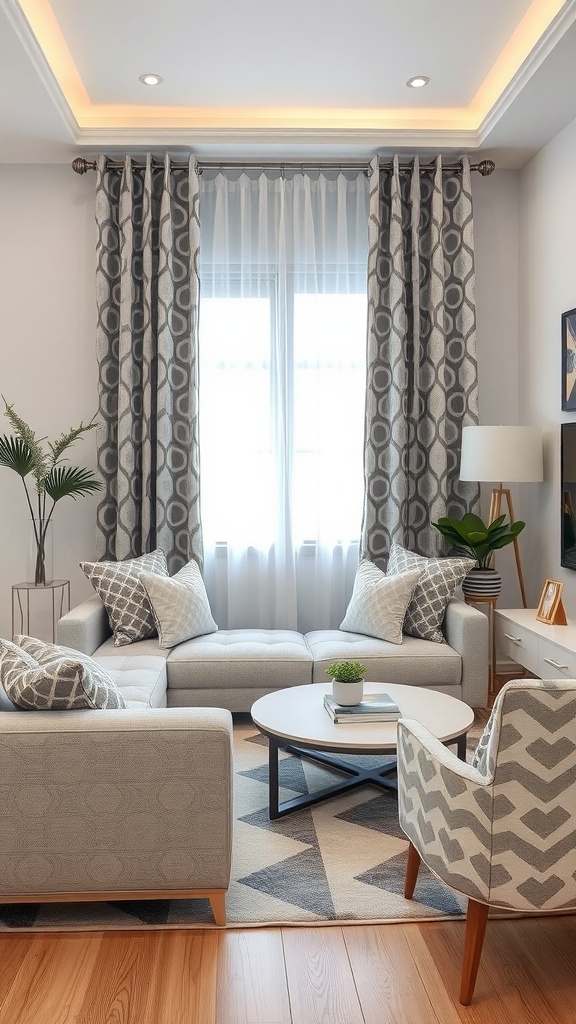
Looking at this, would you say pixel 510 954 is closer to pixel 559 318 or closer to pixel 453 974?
pixel 453 974

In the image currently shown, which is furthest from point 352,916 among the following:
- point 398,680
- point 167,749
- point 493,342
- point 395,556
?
point 493,342

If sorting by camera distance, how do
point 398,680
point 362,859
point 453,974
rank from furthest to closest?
point 398,680, point 362,859, point 453,974

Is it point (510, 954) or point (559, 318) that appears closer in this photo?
point (510, 954)

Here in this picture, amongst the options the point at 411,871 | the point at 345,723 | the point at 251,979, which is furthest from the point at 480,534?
the point at 251,979

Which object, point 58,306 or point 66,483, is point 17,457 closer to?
point 66,483

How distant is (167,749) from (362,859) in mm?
870

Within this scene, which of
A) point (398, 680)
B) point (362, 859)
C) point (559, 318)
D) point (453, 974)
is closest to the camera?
point (453, 974)

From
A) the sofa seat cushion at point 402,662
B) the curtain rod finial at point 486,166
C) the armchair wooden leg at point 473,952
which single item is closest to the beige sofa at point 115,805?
the armchair wooden leg at point 473,952

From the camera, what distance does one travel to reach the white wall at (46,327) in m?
4.66

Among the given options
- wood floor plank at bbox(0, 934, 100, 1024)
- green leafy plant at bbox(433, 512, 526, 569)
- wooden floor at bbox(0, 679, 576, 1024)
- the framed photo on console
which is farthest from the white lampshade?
wood floor plank at bbox(0, 934, 100, 1024)

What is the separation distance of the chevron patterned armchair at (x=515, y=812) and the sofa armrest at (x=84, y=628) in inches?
84.3

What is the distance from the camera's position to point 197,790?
2.20 meters

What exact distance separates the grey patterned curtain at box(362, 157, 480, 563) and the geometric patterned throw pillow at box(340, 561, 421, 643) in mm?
492

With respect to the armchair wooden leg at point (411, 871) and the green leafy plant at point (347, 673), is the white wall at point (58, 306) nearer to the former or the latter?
the green leafy plant at point (347, 673)
